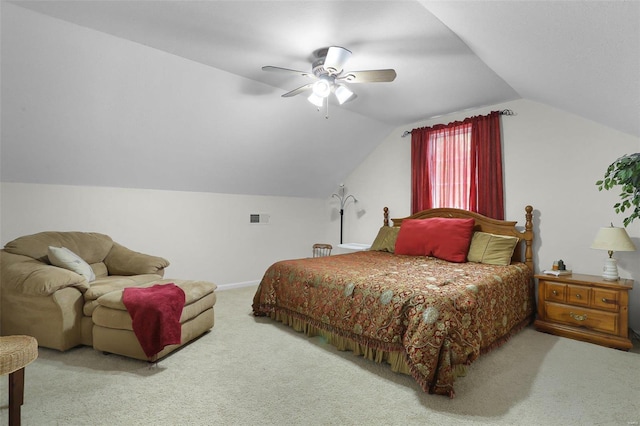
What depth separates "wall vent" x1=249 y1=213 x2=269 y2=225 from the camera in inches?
203

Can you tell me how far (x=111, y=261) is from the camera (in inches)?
135

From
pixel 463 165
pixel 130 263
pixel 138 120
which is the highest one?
pixel 138 120

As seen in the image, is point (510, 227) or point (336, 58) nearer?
point (336, 58)

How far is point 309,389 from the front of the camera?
6.82 ft

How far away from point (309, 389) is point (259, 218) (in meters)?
3.46

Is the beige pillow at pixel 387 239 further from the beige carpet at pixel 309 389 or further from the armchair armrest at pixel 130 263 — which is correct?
the armchair armrest at pixel 130 263

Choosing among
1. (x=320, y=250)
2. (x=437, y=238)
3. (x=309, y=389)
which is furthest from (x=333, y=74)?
(x=320, y=250)

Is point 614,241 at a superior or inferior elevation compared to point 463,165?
inferior

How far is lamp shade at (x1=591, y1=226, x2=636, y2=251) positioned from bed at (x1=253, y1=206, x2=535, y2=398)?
0.71m

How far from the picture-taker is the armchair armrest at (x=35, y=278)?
2.45 meters

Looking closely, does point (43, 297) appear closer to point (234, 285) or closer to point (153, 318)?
point (153, 318)

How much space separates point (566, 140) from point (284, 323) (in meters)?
3.60

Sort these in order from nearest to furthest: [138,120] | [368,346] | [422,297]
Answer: [422,297] < [368,346] < [138,120]

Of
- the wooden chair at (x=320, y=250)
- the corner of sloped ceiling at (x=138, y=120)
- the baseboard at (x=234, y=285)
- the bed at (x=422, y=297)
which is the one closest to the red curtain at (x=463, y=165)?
the bed at (x=422, y=297)
